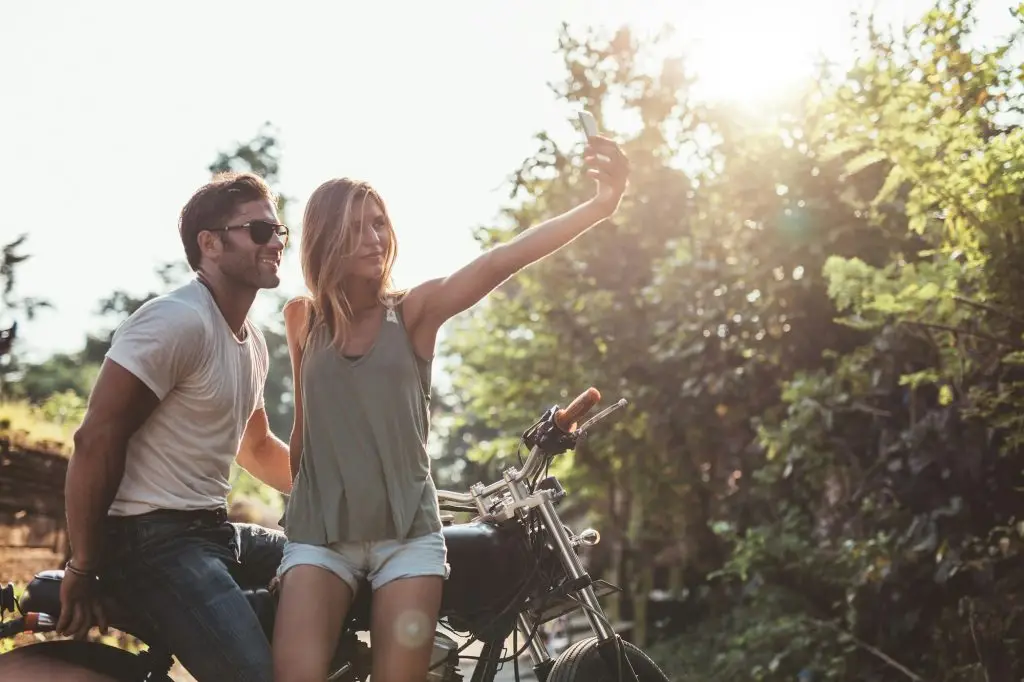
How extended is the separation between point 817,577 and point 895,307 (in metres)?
3.42

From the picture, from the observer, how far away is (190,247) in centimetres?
347

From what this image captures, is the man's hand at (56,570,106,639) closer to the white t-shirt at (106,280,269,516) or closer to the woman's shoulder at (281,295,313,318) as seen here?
the white t-shirt at (106,280,269,516)

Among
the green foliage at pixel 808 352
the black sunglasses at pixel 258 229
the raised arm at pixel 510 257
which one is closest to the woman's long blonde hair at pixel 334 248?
the raised arm at pixel 510 257

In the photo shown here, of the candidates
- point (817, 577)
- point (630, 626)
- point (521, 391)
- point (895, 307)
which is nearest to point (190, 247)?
point (895, 307)

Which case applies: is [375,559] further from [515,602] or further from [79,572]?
[79,572]

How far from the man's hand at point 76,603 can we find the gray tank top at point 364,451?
1.82ft

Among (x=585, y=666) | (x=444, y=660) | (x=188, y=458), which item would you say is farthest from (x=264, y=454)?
(x=585, y=666)

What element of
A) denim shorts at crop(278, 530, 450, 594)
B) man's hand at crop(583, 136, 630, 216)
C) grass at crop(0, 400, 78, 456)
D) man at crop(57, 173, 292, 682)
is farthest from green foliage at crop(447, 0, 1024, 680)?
grass at crop(0, 400, 78, 456)

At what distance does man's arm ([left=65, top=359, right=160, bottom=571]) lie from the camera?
3.00m

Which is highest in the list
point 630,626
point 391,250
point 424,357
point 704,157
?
point 704,157

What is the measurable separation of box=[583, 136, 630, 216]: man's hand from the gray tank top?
2.30 ft

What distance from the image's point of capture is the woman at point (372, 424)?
302 cm

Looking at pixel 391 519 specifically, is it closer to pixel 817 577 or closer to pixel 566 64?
pixel 817 577

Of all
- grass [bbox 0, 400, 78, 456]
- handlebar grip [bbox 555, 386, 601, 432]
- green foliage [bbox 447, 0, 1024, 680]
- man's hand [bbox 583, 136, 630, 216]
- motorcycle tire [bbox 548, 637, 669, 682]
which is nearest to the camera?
man's hand [bbox 583, 136, 630, 216]
